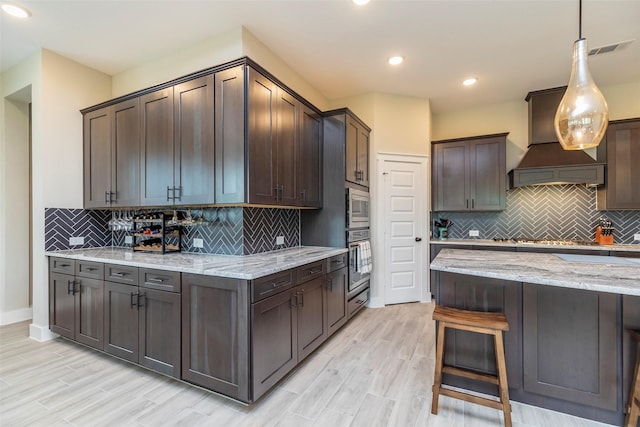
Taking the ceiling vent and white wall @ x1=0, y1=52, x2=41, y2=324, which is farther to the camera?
white wall @ x1=0, y1=52, x2=41, y2=324

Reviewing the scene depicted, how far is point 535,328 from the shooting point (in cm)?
191

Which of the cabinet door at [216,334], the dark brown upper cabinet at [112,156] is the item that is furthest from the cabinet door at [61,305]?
the cabinet door at [216,334]

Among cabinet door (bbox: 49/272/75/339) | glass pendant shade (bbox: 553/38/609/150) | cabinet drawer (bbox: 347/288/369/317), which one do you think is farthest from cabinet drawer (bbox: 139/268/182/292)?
glass pendant shade (bbox: 553/38/609/150)

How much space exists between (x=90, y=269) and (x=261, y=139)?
2034mm

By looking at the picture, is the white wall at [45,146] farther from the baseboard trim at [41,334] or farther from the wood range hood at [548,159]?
the wood range hood at [548,159]

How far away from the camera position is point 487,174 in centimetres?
440

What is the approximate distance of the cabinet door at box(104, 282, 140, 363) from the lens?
2350 millimetres

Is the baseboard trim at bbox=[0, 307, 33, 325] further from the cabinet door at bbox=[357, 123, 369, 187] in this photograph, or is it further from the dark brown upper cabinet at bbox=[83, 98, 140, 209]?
the cabinet door at bbox=[357, 123, 369, 187]

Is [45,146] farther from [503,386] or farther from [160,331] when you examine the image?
[503,386]

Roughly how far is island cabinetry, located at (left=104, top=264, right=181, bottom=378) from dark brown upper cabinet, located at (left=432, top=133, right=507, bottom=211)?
159 inches

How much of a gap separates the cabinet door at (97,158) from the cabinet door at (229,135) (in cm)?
164

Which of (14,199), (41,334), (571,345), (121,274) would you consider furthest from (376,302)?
(14,199)

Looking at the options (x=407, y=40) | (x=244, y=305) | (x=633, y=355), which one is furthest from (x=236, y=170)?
(x=633, y=355)

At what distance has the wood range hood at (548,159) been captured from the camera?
3.84 meters
